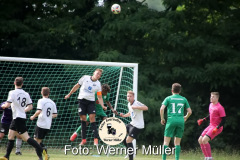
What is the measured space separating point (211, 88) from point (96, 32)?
16.9 ft

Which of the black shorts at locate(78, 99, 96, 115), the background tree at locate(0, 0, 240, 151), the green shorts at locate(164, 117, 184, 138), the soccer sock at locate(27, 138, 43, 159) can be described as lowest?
the soccer sock at locate(27, 138, 43, 159)

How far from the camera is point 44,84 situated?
14.5m

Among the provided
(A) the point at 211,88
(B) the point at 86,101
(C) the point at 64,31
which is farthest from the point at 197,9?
(B) the point at 86,101

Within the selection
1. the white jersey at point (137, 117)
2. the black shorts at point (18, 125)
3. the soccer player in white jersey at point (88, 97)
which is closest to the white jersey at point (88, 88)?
the soccer player in white jersey at point (88, 97)

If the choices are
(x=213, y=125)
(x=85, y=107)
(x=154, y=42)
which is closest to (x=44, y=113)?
(x=85, y=107)

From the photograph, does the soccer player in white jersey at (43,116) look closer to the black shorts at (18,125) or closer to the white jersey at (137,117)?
the black shorts at (18,125)

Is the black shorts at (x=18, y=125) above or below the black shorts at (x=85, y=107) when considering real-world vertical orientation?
below

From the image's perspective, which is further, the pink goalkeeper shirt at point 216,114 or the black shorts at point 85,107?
the black shorts at point 85,107

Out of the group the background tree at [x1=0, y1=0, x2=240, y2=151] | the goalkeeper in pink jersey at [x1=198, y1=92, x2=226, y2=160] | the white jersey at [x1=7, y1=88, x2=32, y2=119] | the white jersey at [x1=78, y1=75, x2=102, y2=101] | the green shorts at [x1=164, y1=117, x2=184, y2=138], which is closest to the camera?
the white jersey at [x1=7, y1=88, x2=32, y2=119]

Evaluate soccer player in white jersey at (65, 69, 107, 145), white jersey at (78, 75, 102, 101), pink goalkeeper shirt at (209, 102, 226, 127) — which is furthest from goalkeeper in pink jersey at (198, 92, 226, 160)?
white jersey at (78, 75, 102, 101)

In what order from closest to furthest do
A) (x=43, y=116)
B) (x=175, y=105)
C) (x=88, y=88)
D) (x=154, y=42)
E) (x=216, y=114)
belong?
1. (x=175, y=105)
2. (x=43, y=116)
3. (x=216, y=114)
4. (x=88, y=88)
5. (x=154, y=42)

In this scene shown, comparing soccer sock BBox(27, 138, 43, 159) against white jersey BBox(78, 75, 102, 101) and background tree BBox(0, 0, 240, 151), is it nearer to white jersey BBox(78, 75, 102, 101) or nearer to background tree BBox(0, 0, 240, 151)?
white jersey BBox(78, 75, 102, 101)

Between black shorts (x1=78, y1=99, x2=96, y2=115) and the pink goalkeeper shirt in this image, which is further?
black shorts (x1=78, y1=99, x2=96, y2=115)

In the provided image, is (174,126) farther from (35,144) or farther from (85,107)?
(35,144)
